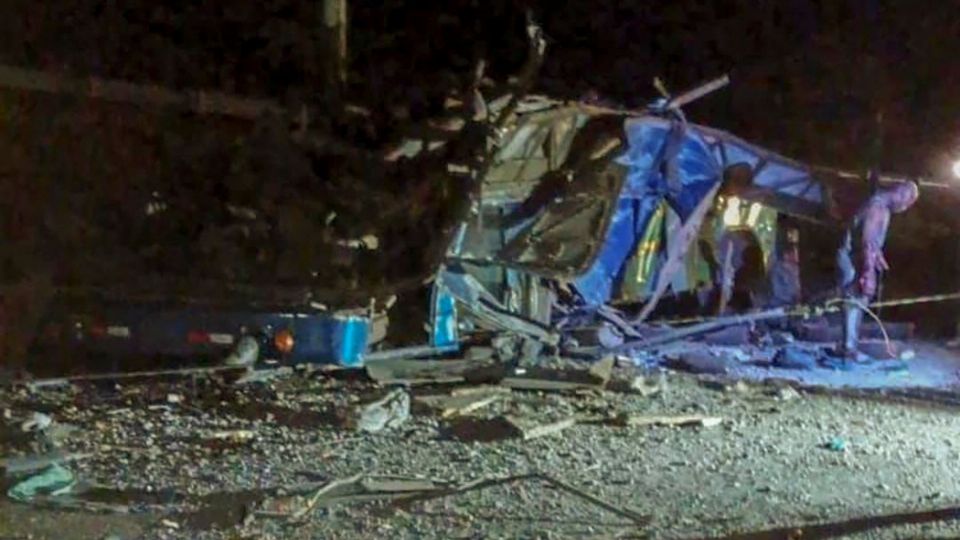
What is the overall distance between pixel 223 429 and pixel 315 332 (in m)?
0.95

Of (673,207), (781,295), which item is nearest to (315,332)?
(673,207)

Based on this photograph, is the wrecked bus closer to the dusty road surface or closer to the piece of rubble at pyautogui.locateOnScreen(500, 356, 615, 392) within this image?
the piece of rubble at pyautogui.locateOnScreen(500, 356, 615, 392)

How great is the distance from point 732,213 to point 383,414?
6140 millimetres

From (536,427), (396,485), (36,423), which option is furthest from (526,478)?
→ (36,423)

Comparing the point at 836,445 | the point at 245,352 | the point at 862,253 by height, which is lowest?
the point at 836,445

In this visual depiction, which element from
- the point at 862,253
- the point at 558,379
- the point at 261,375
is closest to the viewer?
the point at 261,375

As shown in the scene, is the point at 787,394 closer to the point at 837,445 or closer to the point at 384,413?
the point at 837,445

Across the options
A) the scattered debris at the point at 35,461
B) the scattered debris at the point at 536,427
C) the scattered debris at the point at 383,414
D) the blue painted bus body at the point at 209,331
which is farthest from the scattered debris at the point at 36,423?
the scattered debris at the point at 536,427

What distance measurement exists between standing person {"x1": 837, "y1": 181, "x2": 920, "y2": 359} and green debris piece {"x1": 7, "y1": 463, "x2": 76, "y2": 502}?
8458mm

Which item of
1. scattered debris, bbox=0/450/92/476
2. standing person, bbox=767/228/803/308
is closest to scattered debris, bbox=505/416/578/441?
scattered debris, bbox=0/450/92/476

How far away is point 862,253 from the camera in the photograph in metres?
14.3

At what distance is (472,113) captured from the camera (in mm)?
10656

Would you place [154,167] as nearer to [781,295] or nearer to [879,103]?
[781,295]

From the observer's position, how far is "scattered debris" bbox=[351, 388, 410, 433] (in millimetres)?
9469
